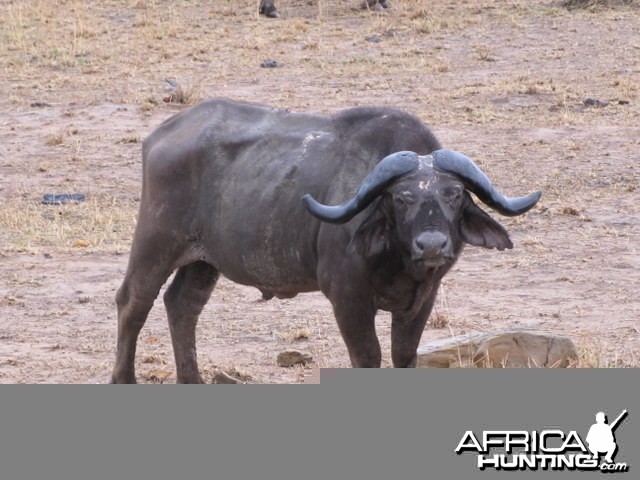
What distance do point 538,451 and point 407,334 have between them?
2.24 metres

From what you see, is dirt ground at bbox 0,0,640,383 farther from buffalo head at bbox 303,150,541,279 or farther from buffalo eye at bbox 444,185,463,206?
buffalo eye at bbox 444,185,463,206

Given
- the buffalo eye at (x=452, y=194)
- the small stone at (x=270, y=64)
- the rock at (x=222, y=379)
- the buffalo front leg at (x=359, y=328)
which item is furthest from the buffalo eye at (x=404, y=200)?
the small stone at (x=270, y=64)

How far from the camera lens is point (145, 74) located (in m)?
17.7

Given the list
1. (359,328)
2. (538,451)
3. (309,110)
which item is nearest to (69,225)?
(309,110)

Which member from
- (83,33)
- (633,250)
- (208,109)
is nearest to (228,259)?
(208,109)

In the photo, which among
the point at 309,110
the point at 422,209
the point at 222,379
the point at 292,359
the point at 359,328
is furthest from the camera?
the point at 309,110

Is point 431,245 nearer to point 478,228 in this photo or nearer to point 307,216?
point 478,228

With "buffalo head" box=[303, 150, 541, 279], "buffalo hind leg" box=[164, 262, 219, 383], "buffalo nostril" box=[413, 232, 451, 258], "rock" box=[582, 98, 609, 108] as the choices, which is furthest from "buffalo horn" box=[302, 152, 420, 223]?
"rock" box=[582, 98, 609, 108]

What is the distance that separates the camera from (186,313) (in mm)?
8602

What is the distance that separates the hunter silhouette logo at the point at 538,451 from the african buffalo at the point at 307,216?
135 cm

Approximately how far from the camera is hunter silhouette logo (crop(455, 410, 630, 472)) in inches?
218

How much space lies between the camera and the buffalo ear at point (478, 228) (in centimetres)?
721

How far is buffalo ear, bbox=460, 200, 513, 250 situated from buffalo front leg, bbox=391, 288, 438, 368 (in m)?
0.51

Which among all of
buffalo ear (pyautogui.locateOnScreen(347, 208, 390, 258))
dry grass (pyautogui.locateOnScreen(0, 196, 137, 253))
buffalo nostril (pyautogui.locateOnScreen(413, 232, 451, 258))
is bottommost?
dry grass (pyautogui.locateOnScreen(0, 196, 137, 253))
